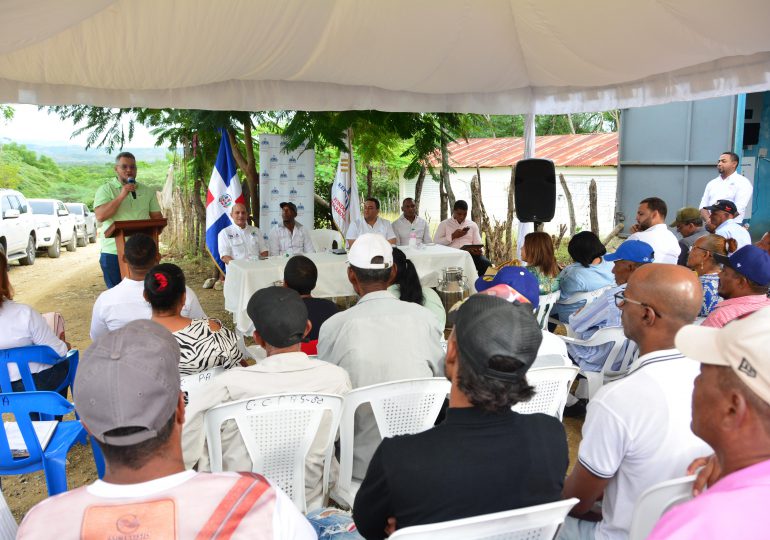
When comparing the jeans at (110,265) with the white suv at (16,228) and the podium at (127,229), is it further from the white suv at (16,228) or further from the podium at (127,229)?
the white suv at (16,228)

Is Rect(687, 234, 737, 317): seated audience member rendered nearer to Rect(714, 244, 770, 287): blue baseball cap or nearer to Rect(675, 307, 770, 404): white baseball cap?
Rect(714, 244, 770, 287): blue baseball cap

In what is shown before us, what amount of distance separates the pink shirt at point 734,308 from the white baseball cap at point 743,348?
201cm

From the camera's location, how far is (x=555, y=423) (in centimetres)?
167

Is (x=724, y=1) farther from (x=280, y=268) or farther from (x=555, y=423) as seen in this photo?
(x=280, y=268)

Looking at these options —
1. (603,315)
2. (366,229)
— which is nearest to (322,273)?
(366,229)

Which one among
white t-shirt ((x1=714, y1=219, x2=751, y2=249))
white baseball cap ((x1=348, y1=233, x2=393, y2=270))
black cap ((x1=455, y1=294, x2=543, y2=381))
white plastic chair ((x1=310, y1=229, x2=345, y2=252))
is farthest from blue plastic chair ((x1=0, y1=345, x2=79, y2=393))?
white t-shirt ((x1=714, y1=219, x2=751, y2=249))

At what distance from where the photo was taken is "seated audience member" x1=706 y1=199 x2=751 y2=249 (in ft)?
19.6

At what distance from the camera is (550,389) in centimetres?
273

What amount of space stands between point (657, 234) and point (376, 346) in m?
3.99

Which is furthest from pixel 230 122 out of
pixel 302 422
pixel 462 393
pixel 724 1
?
pixel 462 393

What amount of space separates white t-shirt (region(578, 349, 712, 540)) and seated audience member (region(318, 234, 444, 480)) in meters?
0.95

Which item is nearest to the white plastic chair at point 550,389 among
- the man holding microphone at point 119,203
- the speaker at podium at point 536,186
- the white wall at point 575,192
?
the man holding microphone at point 119,203

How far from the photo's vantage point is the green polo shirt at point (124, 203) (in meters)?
5.63

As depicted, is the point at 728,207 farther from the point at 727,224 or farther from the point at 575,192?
the point at 575,192
